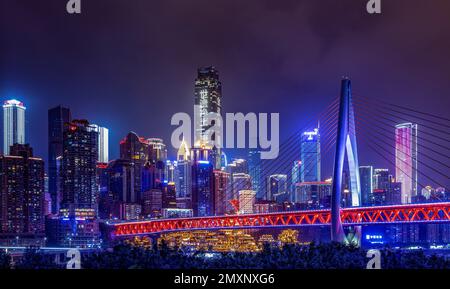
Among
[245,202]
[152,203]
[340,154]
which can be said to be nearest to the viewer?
[340,154]

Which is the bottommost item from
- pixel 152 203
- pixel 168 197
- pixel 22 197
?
pixel 152 203

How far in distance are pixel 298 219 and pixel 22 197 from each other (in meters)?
12.1

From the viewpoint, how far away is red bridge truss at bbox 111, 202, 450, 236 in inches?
557

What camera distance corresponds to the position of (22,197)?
2412 cm

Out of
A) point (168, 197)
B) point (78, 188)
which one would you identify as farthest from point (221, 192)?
point (78, 188)

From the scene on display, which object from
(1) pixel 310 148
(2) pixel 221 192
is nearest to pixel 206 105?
(1) pixel 310 148

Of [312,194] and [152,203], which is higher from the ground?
[312,194]

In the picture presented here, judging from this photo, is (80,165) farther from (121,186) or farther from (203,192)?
(203,192)

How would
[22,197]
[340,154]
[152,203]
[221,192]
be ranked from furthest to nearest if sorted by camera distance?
[152,203] → [221,192] → [22,197] → [340,154]

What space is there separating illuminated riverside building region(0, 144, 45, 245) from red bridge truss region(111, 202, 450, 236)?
11.9 feet

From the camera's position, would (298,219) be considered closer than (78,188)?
Yes

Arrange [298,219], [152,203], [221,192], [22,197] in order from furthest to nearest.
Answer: [152,203] < [221,192] < [22,197] < [298,219]

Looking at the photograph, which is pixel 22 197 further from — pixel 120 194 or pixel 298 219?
pixel 298 219
